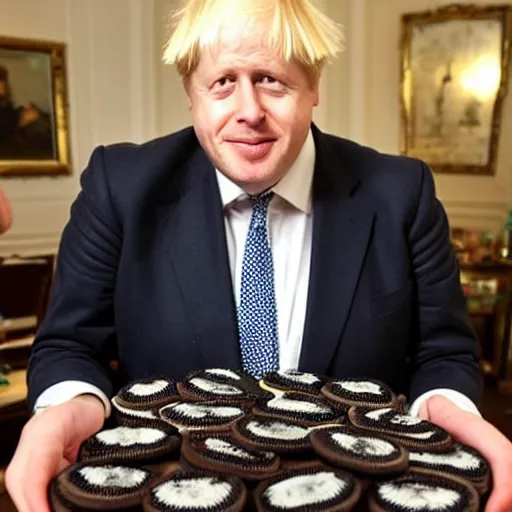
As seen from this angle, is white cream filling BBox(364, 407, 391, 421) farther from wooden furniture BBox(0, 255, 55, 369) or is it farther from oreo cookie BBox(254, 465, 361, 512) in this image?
wooden furniture BBox(0, 255, 55, 369)

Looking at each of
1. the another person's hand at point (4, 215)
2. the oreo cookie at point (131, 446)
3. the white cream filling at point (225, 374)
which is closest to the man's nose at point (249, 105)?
the white cream filling at point (225, 374)

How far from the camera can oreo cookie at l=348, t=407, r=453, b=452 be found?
0.77m

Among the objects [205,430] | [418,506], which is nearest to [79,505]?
[205,430]

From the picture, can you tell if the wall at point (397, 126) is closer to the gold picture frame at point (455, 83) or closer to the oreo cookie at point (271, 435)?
the gold picture frame at point (455, 83)

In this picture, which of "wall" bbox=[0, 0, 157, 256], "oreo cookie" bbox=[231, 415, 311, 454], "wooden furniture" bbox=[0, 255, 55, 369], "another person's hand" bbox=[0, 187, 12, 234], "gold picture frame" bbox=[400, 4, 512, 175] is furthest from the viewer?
"gold picture frame" bbox=[400, 4, 512, 175]

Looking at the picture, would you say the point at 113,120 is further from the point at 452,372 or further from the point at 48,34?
the point at 452,372

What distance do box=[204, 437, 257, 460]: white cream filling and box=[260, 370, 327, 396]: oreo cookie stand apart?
17 centimetres

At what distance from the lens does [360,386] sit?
92 centimetres

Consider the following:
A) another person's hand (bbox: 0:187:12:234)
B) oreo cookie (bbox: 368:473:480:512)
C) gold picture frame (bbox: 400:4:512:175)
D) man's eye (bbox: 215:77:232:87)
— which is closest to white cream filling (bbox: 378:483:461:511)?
oreo cookie (bbox: 368:473:480:512)

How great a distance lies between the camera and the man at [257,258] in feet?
3.49

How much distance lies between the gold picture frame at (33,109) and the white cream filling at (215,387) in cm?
352

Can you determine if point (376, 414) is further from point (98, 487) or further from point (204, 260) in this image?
point (204, 260)

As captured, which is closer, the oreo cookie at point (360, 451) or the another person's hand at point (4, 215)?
the oreo cookie at point (360, 451)

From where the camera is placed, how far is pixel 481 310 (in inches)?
164
